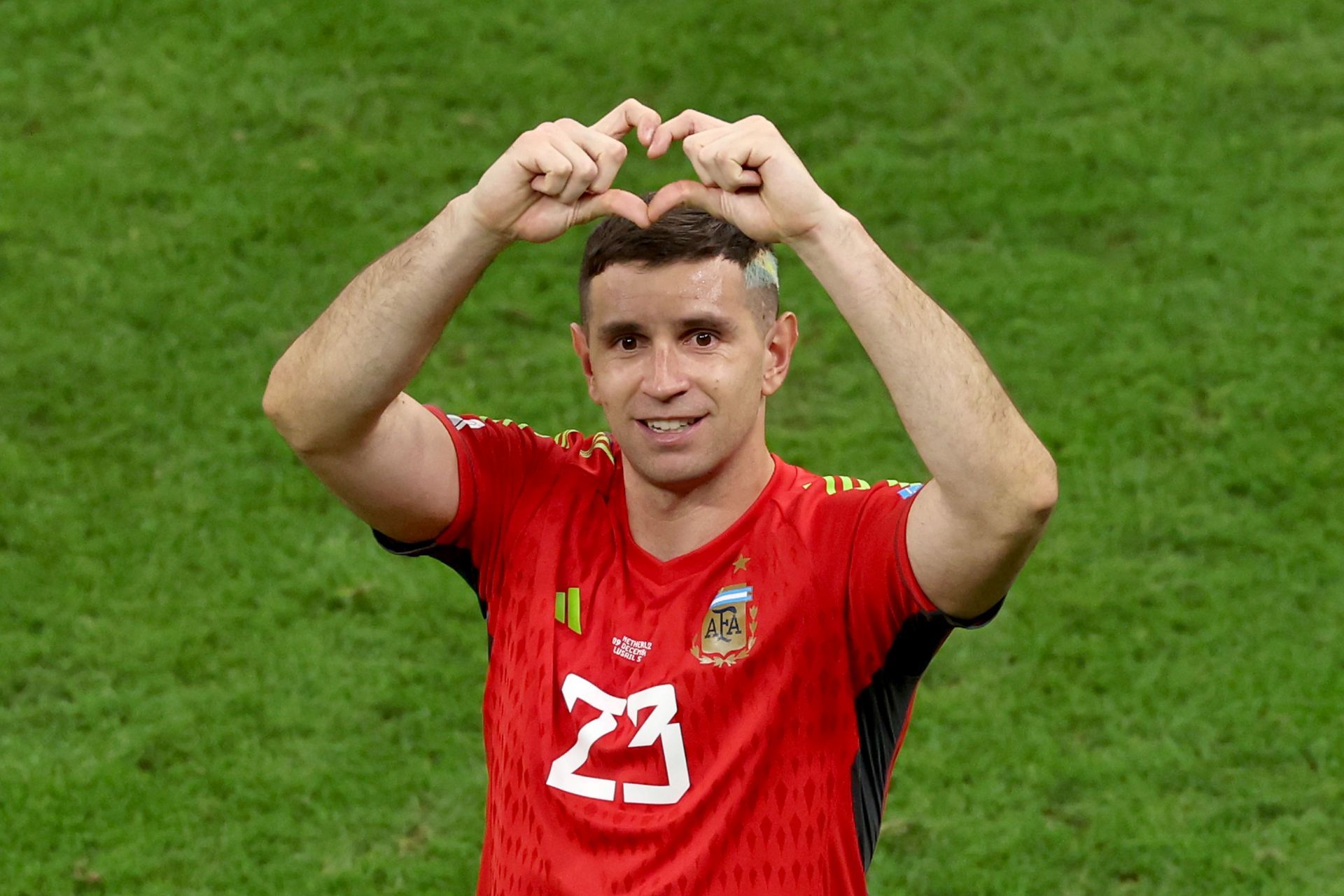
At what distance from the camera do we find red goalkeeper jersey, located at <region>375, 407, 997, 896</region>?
3.87 metres

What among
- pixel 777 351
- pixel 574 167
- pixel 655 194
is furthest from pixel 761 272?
pixel 574 167

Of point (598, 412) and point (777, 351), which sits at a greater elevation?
point (598, 412)

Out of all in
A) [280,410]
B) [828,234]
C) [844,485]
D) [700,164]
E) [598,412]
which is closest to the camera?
[828,234]

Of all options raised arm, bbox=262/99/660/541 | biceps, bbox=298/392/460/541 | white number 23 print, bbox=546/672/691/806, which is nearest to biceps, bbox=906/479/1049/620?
white number 23 print, bbox=546/672/691/806

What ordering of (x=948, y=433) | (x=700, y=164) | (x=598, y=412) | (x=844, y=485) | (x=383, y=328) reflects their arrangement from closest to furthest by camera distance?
(x=948, y=433) < (x=700, y=164) < (x=383, y=328) < (x=844, y=485) < (x=598, y=412)

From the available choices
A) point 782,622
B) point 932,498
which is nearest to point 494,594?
point 782,622

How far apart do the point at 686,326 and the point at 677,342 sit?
1.6 inches

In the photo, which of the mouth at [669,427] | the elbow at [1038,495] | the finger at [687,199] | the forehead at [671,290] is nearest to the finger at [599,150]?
the finger at [687,199]

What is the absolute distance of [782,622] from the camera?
394 centimetres

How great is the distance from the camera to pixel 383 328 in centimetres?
397

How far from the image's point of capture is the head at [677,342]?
4.01 meters

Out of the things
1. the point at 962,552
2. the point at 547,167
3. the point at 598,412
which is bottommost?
the point at 962,552

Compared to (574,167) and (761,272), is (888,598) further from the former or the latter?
(574,167)

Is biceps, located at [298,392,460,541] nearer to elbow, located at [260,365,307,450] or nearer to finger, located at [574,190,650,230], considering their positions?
elbow, located at [260,365,307,450]
